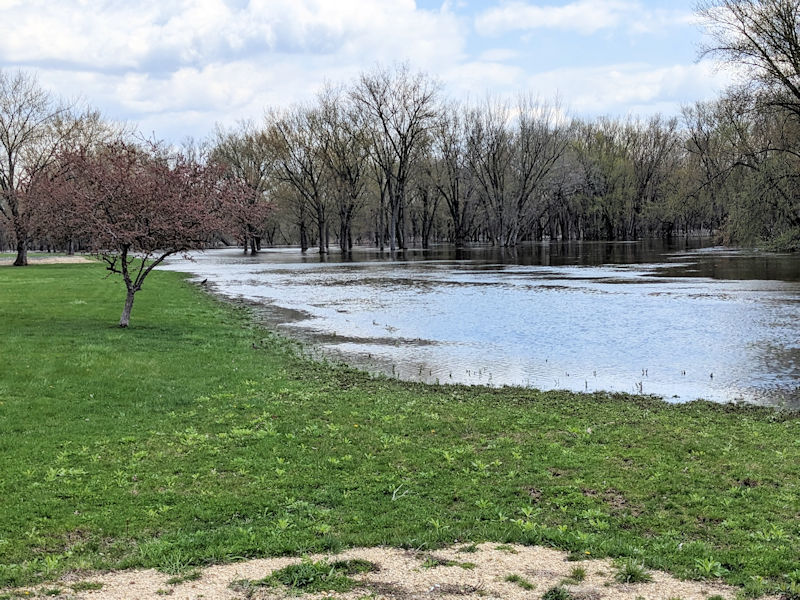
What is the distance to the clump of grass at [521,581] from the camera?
4.94 m

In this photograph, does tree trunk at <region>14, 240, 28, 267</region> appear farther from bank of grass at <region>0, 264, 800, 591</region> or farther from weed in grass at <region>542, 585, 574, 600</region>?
weed in grass at <region>542, 585, 574, 600</region>

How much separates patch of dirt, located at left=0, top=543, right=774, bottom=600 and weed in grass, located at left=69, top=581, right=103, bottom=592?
0.04 metres

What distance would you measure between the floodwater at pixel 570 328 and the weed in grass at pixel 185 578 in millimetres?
8700

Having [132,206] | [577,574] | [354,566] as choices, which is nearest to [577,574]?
[577,574]

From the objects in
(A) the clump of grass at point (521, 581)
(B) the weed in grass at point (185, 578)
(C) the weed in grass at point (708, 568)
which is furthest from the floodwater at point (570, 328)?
(B) the weed in grass at point (185, 578)

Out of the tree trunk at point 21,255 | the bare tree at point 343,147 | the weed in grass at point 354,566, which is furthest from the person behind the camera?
the bare tree at point 343,147

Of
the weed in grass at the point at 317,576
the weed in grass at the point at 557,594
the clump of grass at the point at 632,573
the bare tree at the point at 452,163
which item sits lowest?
the clump of grass at the point at 632,573

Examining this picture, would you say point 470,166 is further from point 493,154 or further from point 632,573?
point 632,573

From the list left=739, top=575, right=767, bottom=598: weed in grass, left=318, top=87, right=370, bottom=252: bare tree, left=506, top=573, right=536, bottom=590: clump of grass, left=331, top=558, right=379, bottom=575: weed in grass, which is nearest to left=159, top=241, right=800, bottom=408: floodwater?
left=739, top=575, right=767, bottom=598: weed in grass

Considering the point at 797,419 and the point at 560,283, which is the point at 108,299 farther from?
the point at 797,419

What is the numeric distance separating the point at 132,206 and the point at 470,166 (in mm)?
69735

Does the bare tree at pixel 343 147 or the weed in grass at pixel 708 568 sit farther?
the bare tree at pixel 343 147

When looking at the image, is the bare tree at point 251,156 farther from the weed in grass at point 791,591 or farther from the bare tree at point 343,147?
the weed in grass at point 791,591

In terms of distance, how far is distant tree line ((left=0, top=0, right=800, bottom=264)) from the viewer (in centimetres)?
2705
